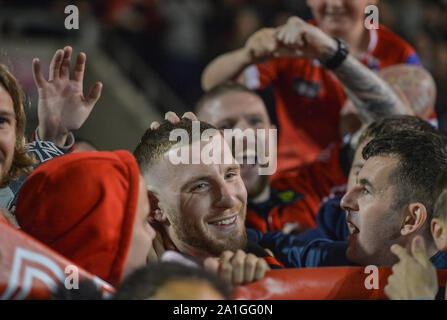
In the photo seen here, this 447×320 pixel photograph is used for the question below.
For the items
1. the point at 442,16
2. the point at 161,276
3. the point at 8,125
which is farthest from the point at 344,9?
the point at 442,16

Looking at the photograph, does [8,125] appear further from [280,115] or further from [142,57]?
[142,57]

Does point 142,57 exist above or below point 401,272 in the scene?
above

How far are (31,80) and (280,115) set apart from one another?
1.18 m

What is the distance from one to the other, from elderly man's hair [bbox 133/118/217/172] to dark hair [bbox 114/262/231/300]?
1.21 feet

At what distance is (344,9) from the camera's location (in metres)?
1.99

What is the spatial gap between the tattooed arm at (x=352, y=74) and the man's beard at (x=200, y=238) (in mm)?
539

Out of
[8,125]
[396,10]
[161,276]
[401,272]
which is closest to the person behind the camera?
[161,276]

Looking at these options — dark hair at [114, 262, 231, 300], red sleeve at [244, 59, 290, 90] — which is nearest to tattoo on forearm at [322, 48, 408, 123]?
red sleeve at [244, 59, 290, 90]

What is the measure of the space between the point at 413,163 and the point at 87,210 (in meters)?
0.60

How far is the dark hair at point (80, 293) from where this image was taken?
0.91m

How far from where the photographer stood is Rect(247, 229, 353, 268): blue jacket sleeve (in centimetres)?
128

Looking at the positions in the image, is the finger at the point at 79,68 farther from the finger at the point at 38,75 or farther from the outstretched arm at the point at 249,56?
the outstretched arm at the point at 249,56

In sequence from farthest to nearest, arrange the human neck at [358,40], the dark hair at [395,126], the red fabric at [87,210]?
the human neck at [358,40] → the dark hair at [395,126] → the red fabric at [87,210]

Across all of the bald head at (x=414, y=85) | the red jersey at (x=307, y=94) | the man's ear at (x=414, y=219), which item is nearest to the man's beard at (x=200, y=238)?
the man's ear at (x=414, y=219)
